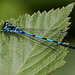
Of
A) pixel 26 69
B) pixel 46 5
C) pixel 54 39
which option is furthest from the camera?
pixel 46 5

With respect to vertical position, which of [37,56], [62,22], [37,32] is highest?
[62,22]

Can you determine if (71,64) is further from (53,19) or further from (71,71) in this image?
(53,19)

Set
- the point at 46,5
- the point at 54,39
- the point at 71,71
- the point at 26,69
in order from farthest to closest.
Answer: the point at 46,5 → the point at 71,71 → the point at 54,39 → the point at 26,69

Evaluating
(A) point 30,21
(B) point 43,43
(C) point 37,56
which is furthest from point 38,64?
(A) point 30,21

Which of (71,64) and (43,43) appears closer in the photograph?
(43,43)

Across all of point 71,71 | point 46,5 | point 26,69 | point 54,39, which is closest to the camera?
point 26,69

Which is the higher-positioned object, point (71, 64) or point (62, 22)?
point (62, 22)

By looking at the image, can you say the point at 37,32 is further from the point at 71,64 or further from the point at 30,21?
the point at 71,64

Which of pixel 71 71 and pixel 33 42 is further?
pixel 71 71

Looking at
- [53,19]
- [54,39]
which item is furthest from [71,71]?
[53,19]
